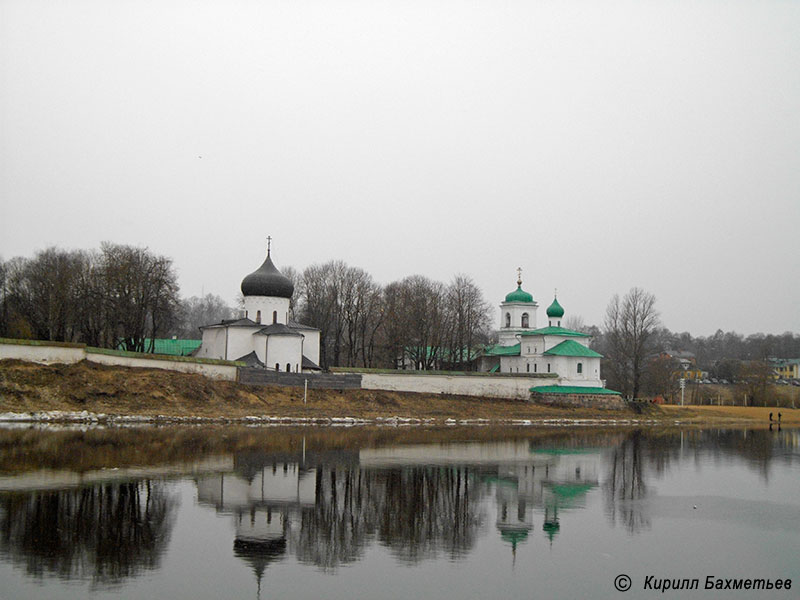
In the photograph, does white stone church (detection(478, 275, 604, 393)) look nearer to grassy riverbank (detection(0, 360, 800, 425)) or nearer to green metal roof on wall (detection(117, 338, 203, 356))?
grassy riverbank (detection(0, 360, 800, 425))

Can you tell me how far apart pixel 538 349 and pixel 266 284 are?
18.6 m

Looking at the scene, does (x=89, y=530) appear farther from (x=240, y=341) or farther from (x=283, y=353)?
(x=240, y=341)

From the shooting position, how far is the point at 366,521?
14977 mm

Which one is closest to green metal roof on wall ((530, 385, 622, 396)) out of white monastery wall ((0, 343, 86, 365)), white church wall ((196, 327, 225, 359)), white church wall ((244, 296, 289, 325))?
white church wall ((244, 296, 289, 325))

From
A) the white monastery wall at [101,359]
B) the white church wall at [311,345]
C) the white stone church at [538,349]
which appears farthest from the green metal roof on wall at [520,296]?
the white monastery wall at [101,359]

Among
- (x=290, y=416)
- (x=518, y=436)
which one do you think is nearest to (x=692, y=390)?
(x=518, y=436)

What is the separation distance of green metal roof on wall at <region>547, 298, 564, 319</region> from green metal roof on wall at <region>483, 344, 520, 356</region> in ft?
10.8

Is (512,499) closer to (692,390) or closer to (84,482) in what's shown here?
(84,482)

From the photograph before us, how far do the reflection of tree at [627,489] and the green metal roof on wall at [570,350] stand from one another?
66.1ft

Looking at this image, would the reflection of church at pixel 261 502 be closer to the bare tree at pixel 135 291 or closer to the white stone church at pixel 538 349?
the bare tree at pixel 135 291

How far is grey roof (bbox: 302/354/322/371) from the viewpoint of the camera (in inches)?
1799

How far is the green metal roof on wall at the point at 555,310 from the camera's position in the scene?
55.1 meters

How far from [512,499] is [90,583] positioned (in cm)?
996

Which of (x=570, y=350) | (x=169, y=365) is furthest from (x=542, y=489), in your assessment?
(x=570, y=350)
